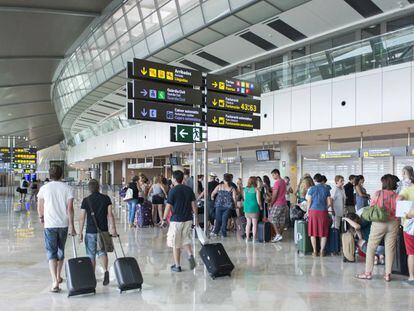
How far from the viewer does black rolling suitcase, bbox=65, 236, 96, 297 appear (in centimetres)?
584

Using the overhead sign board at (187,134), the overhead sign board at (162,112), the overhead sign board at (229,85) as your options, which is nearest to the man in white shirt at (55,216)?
the overhead sign board at (162,112)

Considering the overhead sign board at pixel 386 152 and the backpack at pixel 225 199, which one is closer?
the backpack at pixel 225 199

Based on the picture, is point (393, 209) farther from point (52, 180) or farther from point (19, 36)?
point (19, 36)

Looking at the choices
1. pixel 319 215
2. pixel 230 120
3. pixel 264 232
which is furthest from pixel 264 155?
pixel 319 215

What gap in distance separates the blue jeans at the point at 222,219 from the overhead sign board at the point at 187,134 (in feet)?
11.0

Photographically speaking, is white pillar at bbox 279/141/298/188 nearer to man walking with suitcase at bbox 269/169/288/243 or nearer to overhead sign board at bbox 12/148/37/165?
man walking with suitcase at bbox 269/169/288/243

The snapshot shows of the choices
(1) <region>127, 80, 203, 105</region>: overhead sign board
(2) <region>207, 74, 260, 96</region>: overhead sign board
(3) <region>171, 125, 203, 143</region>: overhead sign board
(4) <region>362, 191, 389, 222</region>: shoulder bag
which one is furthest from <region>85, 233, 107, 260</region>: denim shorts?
(4) <region>362, 191, 389, 222</region>: shoulder bag

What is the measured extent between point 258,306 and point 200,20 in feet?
46.7

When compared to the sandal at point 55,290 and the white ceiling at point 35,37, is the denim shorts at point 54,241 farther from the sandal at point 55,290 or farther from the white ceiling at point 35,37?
the white ceiling at point 35,37

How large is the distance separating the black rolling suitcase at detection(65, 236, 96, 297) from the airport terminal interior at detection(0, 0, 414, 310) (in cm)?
2

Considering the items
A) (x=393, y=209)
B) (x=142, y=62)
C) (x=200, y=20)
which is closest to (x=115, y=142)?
(x=200, y=20)

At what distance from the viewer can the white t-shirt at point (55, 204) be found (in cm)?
618

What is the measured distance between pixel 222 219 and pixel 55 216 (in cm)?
639

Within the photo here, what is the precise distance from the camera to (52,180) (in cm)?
639
